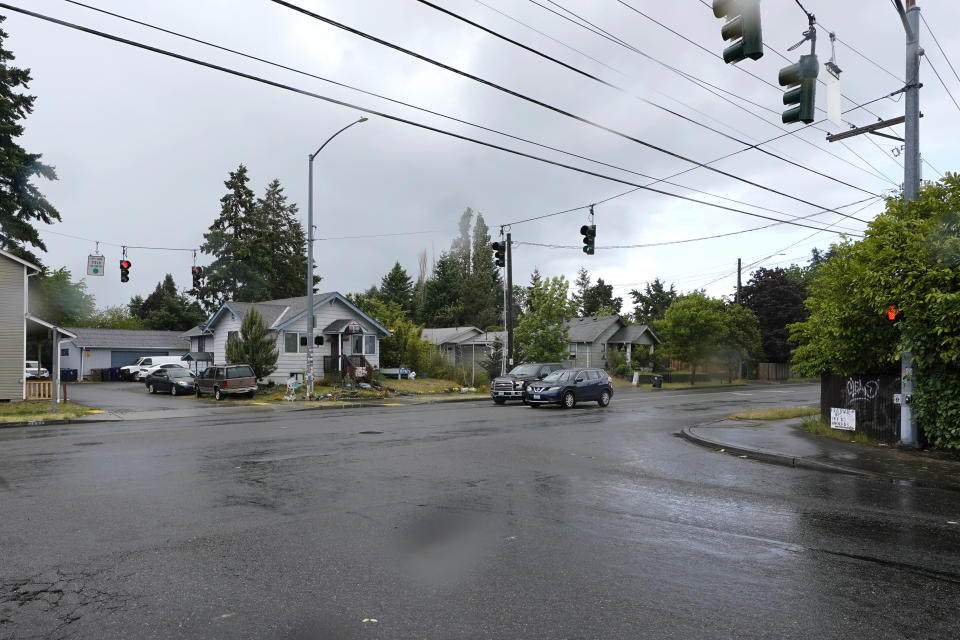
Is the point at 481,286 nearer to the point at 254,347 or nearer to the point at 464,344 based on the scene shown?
the point at 464,344

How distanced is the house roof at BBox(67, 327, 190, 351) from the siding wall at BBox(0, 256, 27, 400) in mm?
28148

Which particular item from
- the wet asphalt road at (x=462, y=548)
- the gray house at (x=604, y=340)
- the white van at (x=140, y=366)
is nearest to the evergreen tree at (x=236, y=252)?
the white van at (x=140, y=366)

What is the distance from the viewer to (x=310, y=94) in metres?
11.9

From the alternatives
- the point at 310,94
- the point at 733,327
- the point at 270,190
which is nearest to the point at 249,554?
the point at 310,94

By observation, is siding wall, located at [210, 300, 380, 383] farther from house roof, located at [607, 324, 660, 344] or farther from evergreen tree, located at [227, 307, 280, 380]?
house roof, located at [607, 324, 660, 344]

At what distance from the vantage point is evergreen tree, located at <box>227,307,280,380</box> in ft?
102

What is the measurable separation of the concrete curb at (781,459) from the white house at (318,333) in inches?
900

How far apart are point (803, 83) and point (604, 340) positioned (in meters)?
47.7

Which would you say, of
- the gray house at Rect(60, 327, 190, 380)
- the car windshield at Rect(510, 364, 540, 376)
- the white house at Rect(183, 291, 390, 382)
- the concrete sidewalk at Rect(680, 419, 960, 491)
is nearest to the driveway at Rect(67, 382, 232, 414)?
the white house at Rect(183, 291, 390, 382)

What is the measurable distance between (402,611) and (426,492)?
13.1ft

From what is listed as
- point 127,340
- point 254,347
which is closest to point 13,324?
point 254,347

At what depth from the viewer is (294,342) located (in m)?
35.4

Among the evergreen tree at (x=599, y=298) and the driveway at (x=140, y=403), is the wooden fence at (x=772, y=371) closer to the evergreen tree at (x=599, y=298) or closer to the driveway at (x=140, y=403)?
the evergreen tree at (x=599, y=298)

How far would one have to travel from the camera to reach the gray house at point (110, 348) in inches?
1988
